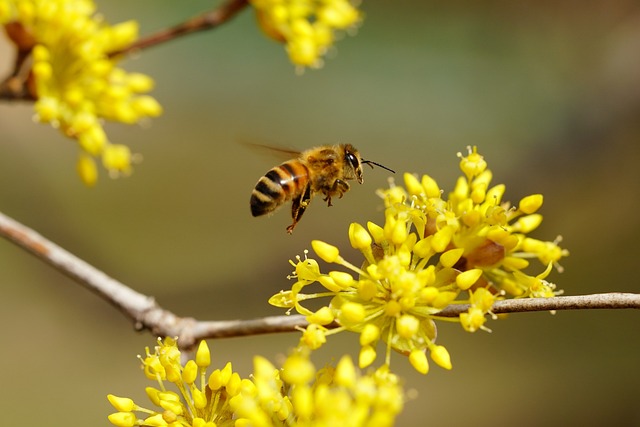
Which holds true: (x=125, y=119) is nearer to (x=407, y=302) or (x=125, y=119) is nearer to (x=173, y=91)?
(x=407, y=302)

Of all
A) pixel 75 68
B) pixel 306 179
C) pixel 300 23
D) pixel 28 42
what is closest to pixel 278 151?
pixel 306 179

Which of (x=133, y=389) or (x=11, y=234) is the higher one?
(x=133, y=389)

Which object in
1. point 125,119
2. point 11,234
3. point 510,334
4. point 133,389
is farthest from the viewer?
point 510,334

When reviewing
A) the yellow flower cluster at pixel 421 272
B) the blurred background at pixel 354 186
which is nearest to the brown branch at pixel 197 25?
the yellow flower cluster at pixel 421 272

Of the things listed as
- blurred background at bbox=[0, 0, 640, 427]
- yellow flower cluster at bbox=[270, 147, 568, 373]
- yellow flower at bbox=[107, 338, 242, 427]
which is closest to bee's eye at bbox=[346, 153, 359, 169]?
yellow flower cluster at bbox=[270, 147, 568, 373]

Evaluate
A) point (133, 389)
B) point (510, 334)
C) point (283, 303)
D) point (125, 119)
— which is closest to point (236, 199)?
point (133, 389)

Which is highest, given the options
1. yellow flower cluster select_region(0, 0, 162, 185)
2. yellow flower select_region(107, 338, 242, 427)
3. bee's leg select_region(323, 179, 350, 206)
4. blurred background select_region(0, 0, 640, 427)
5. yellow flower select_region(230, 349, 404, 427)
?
blurred background select_region(0, 0, 640, 427)

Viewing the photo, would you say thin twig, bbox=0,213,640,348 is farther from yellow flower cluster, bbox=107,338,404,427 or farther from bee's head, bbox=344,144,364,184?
bee's head, bbox=344,144,364,184

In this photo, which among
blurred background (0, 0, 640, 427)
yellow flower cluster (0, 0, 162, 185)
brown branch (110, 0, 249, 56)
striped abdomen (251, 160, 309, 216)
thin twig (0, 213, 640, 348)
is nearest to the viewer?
thin twig (0, 213, 640, 348)

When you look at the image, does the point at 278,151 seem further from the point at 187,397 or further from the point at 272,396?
the point at 272,396
